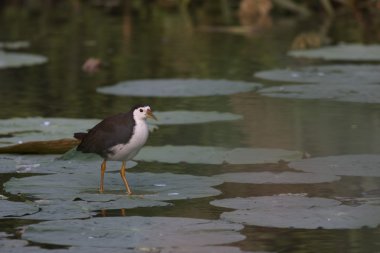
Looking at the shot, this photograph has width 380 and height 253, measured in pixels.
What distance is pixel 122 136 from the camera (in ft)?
22.8

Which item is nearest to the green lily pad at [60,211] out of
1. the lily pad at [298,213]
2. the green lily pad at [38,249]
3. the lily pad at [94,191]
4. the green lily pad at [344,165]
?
the lily pad at [94,191]

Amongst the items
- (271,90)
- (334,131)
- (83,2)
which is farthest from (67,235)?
(83,2)

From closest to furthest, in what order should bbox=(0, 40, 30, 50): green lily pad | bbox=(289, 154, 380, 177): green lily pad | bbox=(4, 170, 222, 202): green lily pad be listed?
bbox=(4, 170, 222, 202): green lily pad, bbox=(289, 154, 380, 177): green lily pad, bbox=(0, 40, 30, 50): green lily pad

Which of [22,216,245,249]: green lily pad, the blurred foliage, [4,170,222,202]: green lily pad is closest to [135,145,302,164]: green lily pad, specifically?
[4,170,222,202]: green lily pad

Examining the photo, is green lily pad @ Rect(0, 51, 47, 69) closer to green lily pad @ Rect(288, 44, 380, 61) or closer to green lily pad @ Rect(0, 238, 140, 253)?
green lily pad @ Rect(288, 44, 380, 61)

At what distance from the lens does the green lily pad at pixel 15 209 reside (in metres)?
6.26

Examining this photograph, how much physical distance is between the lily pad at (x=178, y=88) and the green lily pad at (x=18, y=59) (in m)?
1.97

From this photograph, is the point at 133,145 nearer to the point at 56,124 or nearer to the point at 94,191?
the point at 94,191

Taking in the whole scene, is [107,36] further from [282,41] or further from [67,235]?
[67,235]

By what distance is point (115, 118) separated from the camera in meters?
7.09

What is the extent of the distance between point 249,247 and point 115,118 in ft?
5.94

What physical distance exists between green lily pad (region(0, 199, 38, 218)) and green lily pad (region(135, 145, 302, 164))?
64.8 inches

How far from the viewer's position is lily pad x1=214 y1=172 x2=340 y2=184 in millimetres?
7160

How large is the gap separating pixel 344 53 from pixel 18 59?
3.71m
